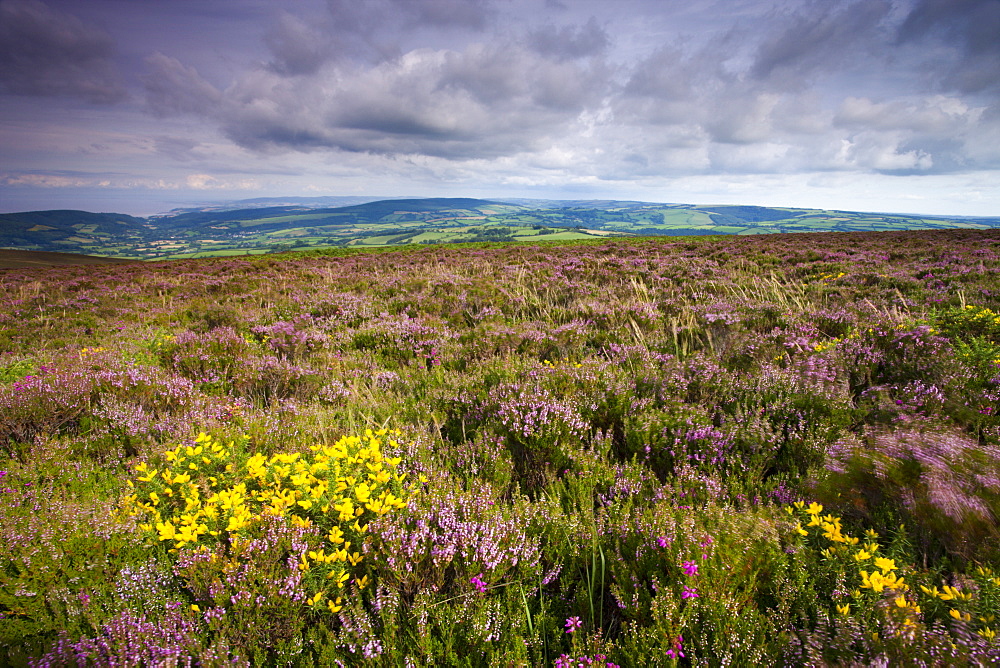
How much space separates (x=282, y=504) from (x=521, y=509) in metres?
1.38

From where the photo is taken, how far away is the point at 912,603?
1662mm

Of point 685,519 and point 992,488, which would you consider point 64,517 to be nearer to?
point 685,519

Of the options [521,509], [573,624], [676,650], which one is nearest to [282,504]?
[521,509]

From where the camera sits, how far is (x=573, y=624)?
197cm

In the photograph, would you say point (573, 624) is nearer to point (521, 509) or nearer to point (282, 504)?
point (521, 509)

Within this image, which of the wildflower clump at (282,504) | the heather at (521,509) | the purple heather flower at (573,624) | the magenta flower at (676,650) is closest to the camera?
the magenta flower at (676,650)

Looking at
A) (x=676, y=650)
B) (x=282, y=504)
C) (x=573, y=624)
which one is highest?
(x=282, y=504)

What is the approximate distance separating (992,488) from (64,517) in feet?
16.1

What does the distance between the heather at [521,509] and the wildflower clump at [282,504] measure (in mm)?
20

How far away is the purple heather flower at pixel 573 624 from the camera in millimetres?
1893

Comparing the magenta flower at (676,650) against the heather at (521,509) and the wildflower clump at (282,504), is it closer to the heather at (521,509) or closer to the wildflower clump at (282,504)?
the heather at (521,509)

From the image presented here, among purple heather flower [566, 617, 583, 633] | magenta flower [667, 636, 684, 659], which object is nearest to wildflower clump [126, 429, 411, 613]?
purple heather flower [566, 617, 583, 633]

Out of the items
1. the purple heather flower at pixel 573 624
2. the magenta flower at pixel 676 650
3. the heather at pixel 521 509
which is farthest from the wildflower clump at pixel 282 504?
the magenta flower at pixel 676 650

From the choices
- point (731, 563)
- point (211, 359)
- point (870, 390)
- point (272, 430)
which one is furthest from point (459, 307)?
point (731, 563)
